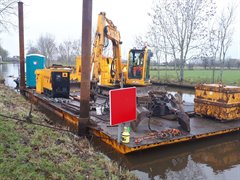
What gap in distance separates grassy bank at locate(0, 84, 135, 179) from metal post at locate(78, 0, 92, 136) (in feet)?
3.84

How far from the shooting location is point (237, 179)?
16.6ft

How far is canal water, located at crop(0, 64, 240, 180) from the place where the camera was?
17.3 feet

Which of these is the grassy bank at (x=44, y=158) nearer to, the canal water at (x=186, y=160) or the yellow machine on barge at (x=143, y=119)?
the canal water at (x=186, y=160)

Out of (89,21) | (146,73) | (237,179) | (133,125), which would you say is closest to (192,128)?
(133,125)

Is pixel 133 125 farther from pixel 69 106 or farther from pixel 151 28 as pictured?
pixel 151 28

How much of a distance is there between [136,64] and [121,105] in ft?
31.8

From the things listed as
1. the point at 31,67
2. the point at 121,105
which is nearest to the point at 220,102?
the point at 121,105

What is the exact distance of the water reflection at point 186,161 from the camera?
5.28 metres

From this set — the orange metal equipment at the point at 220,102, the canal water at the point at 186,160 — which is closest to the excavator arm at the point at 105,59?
the orange metal equipment at the point at 220,102

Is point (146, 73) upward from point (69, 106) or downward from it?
upward

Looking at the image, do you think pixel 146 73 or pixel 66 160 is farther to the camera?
pixel 146 73

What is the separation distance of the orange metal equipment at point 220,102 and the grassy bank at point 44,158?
4.53 m

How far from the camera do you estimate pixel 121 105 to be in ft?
17.0

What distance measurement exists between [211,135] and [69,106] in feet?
15.5
